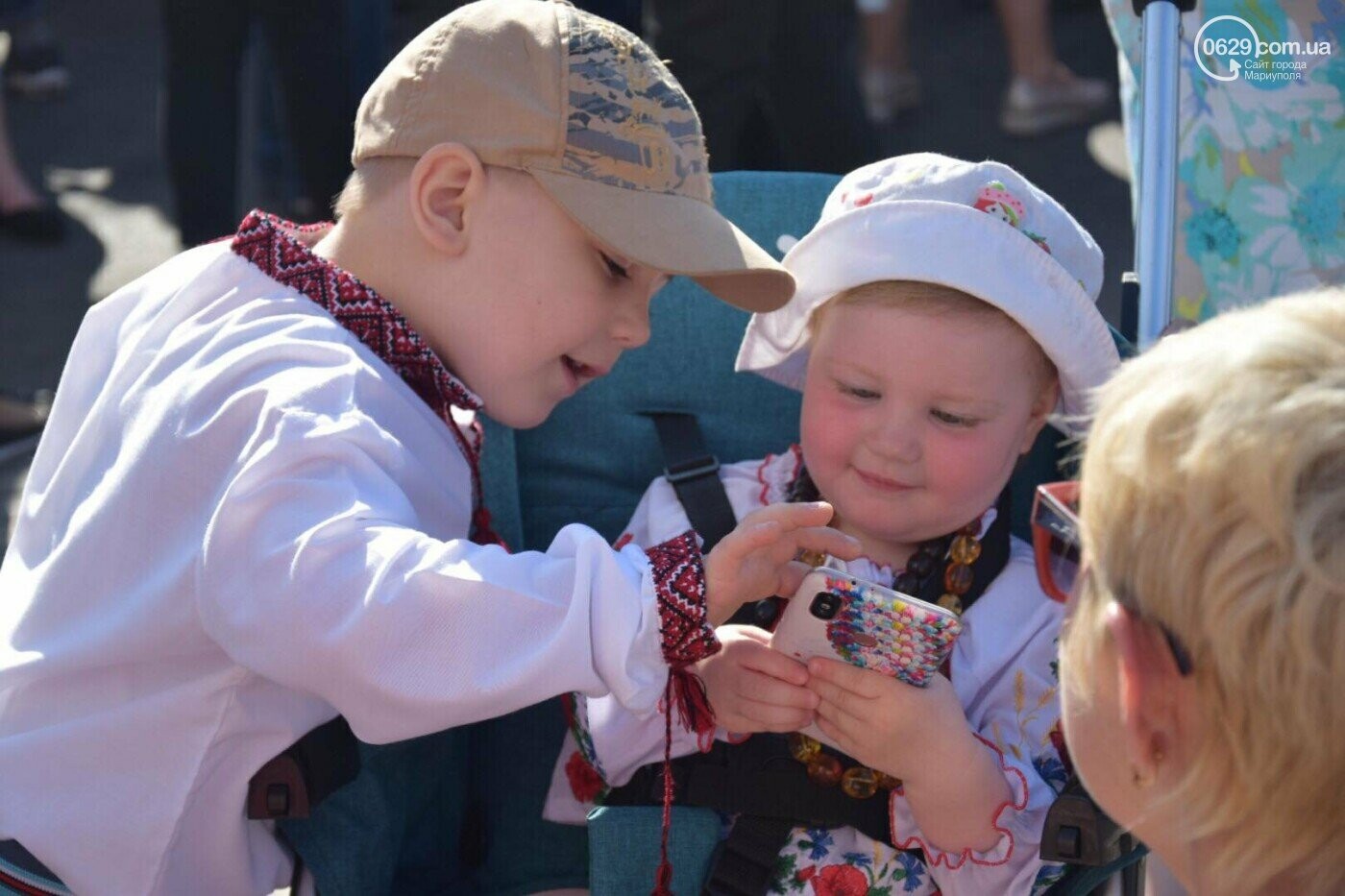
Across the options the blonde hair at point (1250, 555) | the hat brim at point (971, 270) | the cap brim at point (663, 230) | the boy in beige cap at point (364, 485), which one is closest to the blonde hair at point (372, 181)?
the boy in beige cap at point (364, 485)

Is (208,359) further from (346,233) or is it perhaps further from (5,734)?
(5,734)

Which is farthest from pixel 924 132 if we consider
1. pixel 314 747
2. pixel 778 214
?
pixel 314 747

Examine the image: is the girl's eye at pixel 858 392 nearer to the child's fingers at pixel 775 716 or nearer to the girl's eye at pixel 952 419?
the girl's eye at pixel 952 419

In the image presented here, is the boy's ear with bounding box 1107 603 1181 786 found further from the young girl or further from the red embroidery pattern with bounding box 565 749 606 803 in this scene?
the red embroidery pattern with bounding box 565 749 606 803

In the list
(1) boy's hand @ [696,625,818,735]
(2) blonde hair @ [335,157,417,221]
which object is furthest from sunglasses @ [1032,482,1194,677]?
(2) blonde hair @ [335,157,417,221]

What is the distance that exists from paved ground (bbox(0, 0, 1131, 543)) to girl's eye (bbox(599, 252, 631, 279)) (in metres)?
2.30

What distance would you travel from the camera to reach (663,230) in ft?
5.65

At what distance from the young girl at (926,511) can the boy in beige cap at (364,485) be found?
0.51 ft

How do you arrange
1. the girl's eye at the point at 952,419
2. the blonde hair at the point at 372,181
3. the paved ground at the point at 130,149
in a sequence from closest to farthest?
the blonde hair at the point at 372,181 → the girl's eye at the point at 952,419 → the paved ground at the point at 130,149

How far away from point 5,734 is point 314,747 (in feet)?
1.05

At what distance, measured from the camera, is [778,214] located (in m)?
2.23

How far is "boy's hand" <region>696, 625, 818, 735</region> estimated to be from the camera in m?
1.76

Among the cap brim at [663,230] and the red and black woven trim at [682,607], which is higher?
the cap brim at [663,230]

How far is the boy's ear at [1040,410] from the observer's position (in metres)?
2.01
